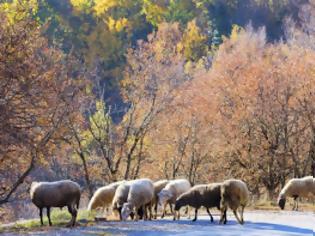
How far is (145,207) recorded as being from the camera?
29.4 metres

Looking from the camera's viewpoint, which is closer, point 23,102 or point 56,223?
point 23,102

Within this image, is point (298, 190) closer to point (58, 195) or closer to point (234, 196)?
point (234, 196)

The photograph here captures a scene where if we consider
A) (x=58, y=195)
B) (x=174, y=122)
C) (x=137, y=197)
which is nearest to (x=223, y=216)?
(x=137, y=197)

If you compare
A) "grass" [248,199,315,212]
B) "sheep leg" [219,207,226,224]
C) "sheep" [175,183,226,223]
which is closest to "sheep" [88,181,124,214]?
"sheep" [175,183,226,223]

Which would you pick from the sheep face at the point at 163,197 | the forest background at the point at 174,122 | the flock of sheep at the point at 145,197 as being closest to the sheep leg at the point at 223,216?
the flock of sheep at the point at 145,197

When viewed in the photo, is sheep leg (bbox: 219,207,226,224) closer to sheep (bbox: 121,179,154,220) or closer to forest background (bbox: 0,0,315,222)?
sheep (bbox: 121,179,154,220)

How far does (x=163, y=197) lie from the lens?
30094mm

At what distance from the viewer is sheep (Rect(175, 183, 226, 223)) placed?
27.7 meters

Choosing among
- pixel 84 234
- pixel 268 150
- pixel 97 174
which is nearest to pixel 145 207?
pixel 84 234

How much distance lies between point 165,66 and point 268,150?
31.5 feet

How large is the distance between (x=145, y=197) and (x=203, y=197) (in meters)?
2.16

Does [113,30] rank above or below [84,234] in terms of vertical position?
above

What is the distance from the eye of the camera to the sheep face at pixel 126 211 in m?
27.5

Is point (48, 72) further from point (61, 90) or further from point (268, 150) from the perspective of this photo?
point (268, 150)
